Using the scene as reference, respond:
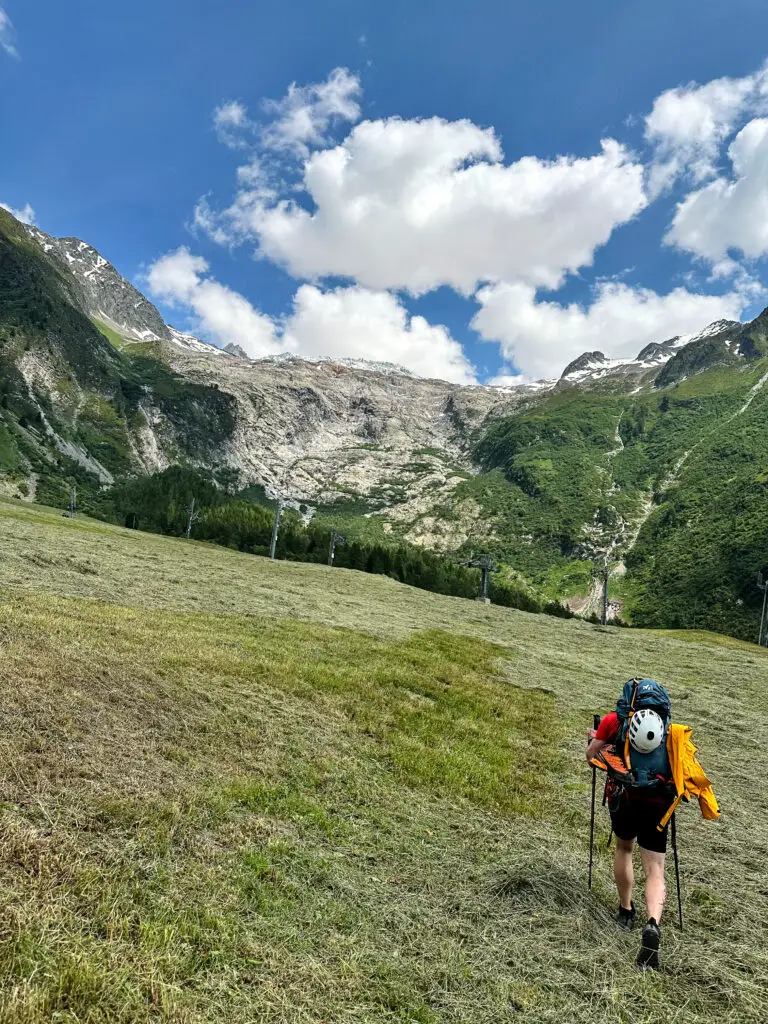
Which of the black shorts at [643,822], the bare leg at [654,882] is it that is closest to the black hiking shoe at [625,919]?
the bare leg at [654,882]

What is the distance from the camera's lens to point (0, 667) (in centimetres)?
1267

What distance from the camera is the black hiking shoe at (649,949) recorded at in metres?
7.34

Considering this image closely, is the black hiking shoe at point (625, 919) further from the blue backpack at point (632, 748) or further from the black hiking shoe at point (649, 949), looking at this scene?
the blue backpack at point (632, 748)

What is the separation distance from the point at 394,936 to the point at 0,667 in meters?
10.9

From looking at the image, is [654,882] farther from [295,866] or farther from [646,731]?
[295,866]

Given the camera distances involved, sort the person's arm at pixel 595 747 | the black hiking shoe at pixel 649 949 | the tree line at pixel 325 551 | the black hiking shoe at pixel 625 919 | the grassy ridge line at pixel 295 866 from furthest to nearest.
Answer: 1. the tree line at pixel 325 551
2. the person's arm at pixel 595 747
3. the black hiking shoe at pixel 625 919
4. the black hiking shoe at pixel 649 949
5. the grassy ridge line at pixel 295 866

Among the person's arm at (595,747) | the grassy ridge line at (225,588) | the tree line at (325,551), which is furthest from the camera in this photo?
the tree line at (325,551)

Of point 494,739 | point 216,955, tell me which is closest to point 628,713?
point 216,955

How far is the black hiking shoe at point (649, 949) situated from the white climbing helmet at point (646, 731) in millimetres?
2357

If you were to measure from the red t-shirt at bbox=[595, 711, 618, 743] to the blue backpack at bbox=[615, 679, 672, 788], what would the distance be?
0.16 meters

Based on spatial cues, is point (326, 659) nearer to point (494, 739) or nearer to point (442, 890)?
point (494, 739)

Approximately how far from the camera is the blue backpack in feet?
25.7

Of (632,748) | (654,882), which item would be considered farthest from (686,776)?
(654,882)

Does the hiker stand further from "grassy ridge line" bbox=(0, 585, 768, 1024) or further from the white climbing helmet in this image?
"grassy ridge line" bbox=(0, 585, 768, 1024)
